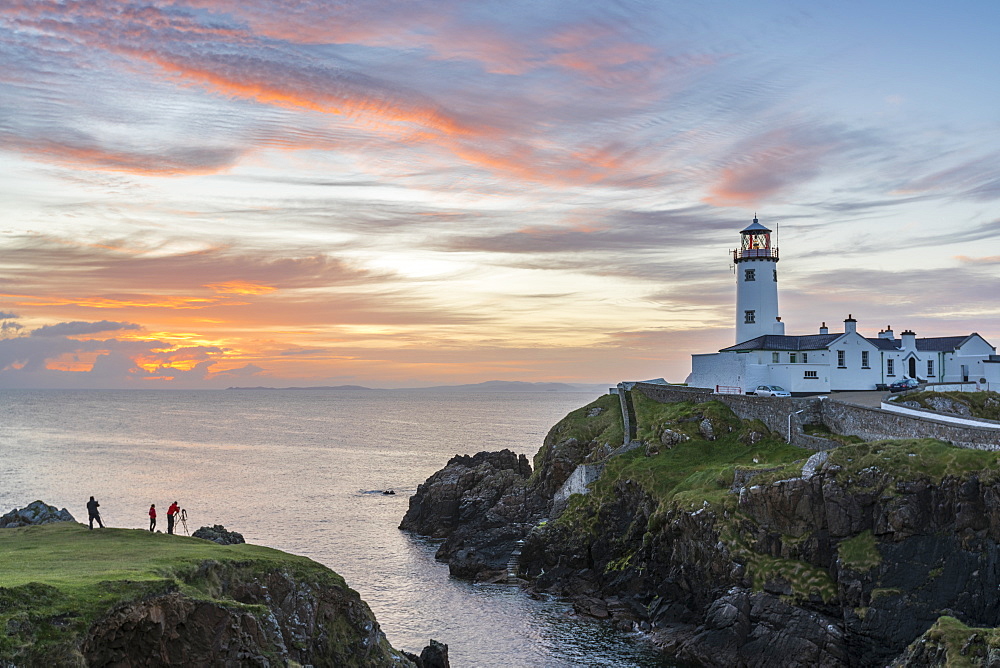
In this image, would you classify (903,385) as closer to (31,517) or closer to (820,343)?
(820,343)

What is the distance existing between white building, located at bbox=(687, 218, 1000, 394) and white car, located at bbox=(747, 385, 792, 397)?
87 cm

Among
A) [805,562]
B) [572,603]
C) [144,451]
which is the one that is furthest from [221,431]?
[805,562]

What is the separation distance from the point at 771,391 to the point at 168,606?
58236 millimetres

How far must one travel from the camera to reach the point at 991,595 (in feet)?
124

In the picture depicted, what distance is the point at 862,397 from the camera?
223 feet

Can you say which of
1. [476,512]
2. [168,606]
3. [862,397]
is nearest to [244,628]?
[168,606]

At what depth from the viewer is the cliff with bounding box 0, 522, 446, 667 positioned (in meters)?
22.0

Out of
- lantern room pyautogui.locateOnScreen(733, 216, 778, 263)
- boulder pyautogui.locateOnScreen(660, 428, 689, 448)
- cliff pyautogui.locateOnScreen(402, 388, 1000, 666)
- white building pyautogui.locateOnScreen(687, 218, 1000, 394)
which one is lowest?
cliff pyautogui.locateOnScreen(402, 388, 1000, 666)

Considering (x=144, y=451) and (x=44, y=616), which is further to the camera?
(x=144, y=451)

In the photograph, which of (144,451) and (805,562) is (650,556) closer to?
(805,562)

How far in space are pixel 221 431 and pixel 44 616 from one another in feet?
604

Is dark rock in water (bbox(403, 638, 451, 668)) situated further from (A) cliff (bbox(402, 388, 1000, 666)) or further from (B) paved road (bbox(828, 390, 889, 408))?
(B) paved road (bbox(828, 390, 889, 408))

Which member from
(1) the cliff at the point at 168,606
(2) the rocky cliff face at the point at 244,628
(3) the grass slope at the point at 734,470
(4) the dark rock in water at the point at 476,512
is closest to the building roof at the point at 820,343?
(3) the grass slope at the point at 734,470

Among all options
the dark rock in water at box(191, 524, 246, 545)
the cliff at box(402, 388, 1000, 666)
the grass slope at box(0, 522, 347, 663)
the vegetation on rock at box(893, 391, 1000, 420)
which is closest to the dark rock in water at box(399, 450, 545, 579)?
the cliff at box(402, 388, 1000, 666)
